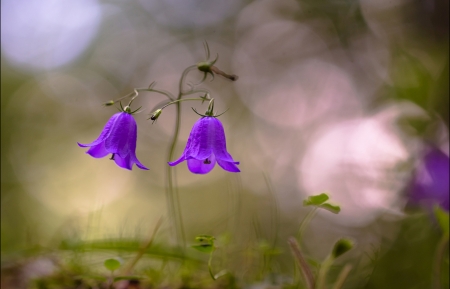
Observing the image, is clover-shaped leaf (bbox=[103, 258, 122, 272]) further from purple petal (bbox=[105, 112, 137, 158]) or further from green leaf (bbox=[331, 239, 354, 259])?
green leaf (bbox=[331, 239, 354, 259])

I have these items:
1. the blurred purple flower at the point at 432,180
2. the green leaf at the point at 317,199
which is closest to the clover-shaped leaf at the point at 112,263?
the green leaf at the point at 317,199

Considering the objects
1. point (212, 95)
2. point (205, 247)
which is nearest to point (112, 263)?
point (205, 247)

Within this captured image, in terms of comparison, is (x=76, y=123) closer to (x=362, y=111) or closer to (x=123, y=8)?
(x=123, y=8)

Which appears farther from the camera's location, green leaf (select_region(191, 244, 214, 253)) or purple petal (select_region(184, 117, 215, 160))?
purple petal (select_region(184, 117, 215, 160))

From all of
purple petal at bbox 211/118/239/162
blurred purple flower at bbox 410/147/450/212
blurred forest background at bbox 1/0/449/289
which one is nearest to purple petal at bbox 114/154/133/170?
purple petal at bbox 211/118/239/162

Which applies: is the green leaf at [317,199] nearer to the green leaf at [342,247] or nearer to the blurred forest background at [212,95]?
the green leaf at [342,247]

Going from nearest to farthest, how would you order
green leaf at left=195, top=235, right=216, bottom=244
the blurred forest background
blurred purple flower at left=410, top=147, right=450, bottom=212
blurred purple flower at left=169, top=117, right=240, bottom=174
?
1. green leaf at left=195, top=235, right=216, bottom=244
2. blurred purple flower at left=169, top=117, right=240, bottom=174
3. blurred purple flower at left=410, top=147, right=450, bottom=212
4. the blurred forest background

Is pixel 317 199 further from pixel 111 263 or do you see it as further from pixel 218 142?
pixel 111 263
